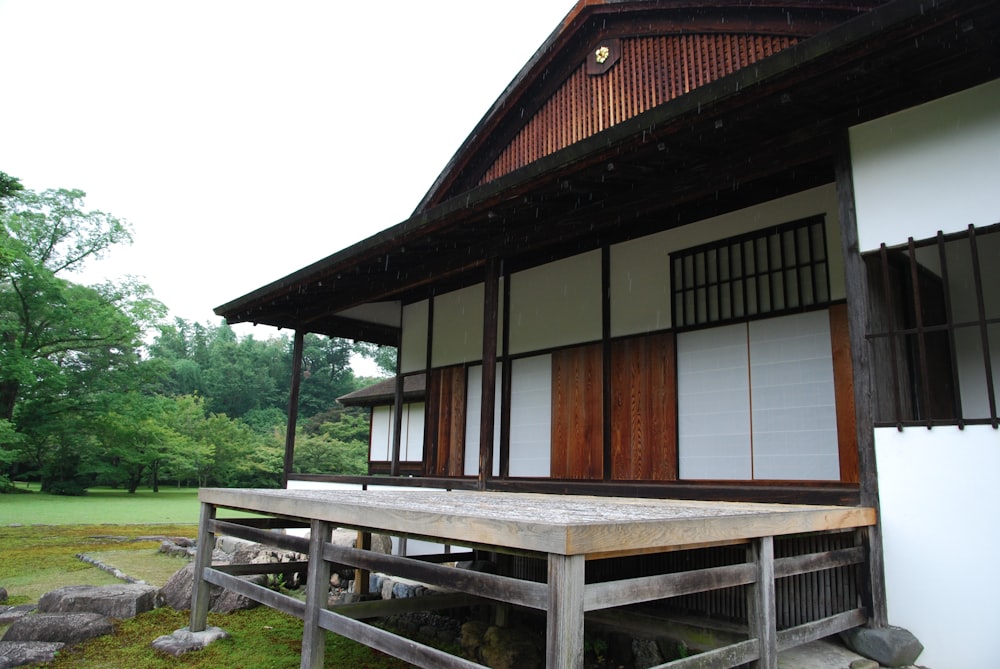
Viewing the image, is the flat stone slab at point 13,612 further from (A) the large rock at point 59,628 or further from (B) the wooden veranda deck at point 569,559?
(B) the wooden veranda deck at point 569,559

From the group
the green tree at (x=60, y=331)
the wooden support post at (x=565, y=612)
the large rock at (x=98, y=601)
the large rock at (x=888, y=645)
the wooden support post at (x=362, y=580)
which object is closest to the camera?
the wooden support post at (x=565, y=612)

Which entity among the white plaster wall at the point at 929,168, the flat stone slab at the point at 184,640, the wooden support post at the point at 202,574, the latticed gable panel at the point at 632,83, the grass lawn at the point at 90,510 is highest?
the latticed gable panel at the point at 632,83

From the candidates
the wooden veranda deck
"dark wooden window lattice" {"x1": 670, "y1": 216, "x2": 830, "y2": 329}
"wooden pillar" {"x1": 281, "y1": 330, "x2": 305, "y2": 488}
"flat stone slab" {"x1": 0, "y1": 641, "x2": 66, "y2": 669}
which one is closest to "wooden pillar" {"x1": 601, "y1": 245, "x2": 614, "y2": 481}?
"dark wooden window lattice" {"x1": 670, "y1": 216, "x2": 830, "y2": 329}

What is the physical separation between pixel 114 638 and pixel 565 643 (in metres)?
4.27

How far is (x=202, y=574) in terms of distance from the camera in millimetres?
4738

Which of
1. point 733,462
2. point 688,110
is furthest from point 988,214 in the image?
point 733,462

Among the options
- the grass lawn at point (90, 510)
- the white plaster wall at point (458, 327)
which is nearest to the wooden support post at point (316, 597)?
the white plaster wall at point (458, 327)

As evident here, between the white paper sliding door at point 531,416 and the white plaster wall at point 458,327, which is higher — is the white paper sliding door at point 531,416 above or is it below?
below

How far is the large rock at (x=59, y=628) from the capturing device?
447 centimetres

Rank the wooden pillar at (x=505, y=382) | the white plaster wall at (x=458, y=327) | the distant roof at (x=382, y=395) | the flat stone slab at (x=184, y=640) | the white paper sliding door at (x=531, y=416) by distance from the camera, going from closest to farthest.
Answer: the flat stone slab at (x=184, y=640)
the white paper sliding door at (x=531, y=416)
the wooden pillar at (x=505, y=382)
the white plaster wall at (x=458, y=327)
the distant roof at (x=382, y=395)

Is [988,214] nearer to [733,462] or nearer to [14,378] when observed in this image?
[733,462]

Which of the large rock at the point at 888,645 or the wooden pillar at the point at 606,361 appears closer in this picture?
the large rock at the point at 888,645

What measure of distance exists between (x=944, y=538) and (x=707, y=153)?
99.9 inches

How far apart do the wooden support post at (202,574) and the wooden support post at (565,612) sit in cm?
367
